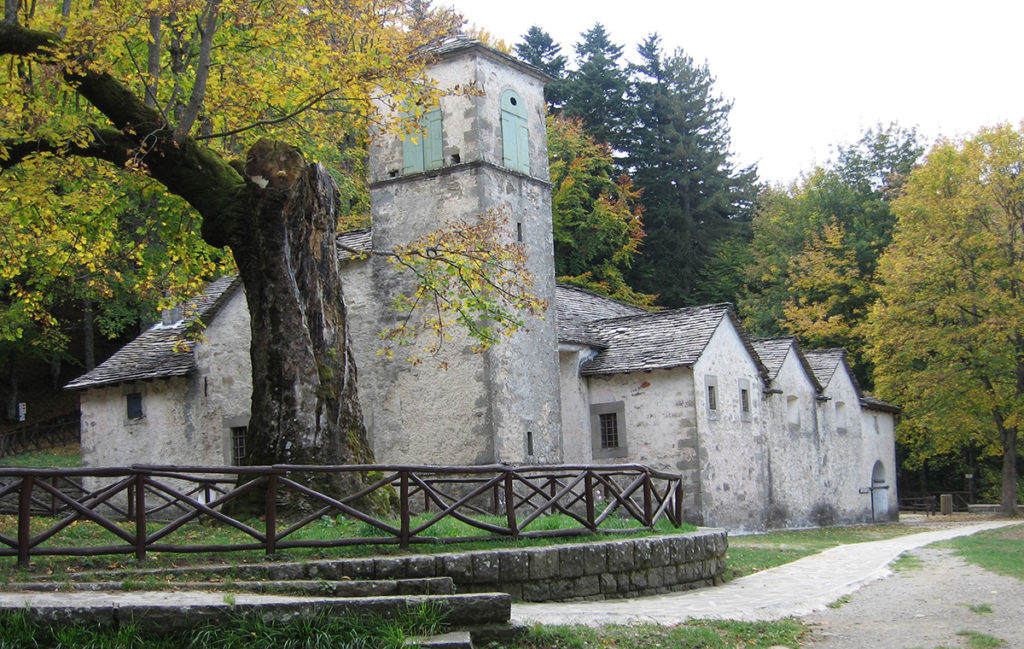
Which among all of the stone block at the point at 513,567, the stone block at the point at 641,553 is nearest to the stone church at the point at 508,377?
the stone block at the point at 641,553

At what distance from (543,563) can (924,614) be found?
4.36 metres

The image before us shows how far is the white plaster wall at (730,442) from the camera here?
25219mm

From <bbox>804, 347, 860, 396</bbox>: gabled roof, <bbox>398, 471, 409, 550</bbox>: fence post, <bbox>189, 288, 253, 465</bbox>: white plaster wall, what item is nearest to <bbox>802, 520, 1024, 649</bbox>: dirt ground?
<bbox>398, 471, 409, 550</bbox>: fence post

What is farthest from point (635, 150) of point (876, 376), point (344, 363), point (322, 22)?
point (344, 363)

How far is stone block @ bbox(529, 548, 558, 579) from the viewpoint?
37.2 feet

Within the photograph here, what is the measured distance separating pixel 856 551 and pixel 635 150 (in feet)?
113

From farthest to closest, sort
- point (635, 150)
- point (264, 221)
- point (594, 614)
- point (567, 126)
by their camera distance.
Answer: point (635, 150) < point (567, 126) < point (264, 221) < point (594, 614)

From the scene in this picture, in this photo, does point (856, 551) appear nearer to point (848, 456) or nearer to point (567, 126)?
point (848, 456)

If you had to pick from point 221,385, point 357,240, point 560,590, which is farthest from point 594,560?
point 221,385

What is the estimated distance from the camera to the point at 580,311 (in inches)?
1144

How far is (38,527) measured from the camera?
12953mm

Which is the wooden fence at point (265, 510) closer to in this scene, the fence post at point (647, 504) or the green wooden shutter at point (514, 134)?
the fence post at point (647, 504)

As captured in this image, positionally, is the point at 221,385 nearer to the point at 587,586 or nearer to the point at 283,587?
the point at 587,586

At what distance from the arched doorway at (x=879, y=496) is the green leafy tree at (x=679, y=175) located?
1473 centimetres
